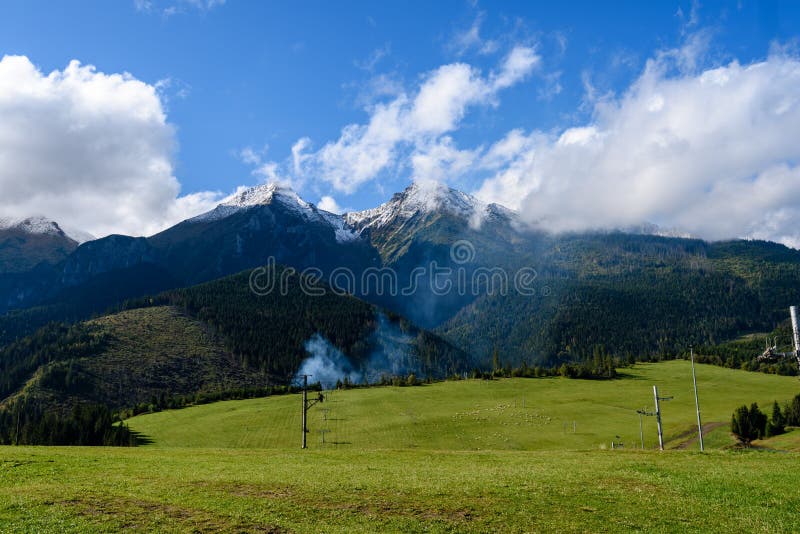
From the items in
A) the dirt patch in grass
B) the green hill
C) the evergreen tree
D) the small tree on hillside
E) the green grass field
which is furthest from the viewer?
the green hill

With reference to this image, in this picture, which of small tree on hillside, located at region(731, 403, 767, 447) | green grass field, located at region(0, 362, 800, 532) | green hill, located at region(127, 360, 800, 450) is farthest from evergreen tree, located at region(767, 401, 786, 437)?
green grass field, located at region(0, 362, 800, 532)

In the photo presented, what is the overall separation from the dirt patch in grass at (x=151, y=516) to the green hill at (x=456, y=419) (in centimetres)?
9462

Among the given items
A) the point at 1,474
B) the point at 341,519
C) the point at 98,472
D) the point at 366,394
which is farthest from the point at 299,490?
the point at 366,394

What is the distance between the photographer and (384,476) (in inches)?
1444

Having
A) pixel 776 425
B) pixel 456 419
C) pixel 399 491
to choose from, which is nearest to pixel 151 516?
pixel 399 491

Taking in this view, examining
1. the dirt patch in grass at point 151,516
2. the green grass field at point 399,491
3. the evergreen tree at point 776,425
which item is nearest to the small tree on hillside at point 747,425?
the evergreen tree at point 776,425

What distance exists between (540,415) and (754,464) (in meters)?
120

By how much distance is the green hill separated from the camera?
128m

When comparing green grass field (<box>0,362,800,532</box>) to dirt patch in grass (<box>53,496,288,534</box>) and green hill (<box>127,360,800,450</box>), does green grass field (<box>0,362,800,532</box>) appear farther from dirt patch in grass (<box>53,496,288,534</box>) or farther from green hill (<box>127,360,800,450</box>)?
green hill (<box>127,360,800,450</box>)

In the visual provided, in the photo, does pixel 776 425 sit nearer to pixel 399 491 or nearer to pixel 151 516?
pixel 399 491

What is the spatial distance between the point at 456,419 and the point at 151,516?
130197mm

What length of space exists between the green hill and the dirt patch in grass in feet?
310

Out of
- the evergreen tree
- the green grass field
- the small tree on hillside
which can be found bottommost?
the evergreen tree

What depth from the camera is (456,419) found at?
487 feet
